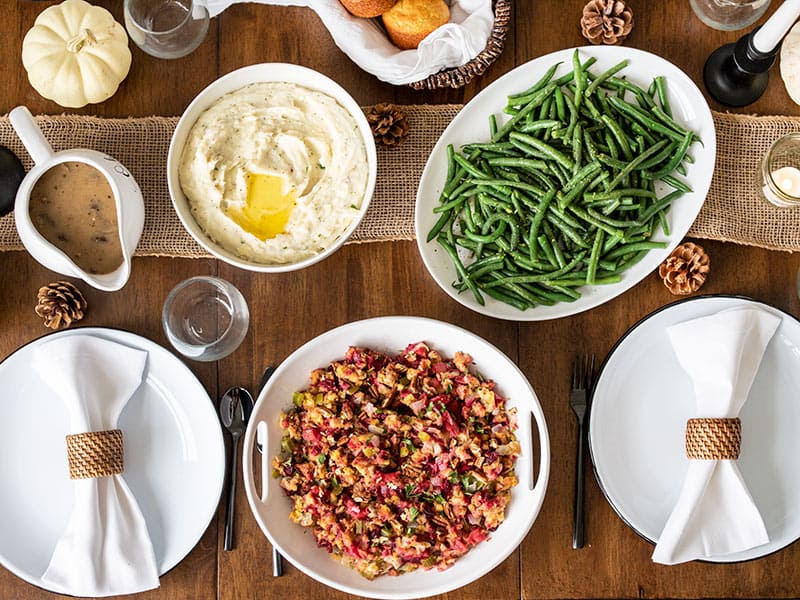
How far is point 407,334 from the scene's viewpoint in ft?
7.11

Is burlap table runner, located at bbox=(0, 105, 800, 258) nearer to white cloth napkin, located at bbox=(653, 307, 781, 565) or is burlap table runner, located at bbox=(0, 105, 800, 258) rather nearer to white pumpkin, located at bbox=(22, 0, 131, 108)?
white pumpkin, located at bbox=(22, 0, 131, 108)

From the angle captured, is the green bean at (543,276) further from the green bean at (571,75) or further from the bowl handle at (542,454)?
the green bean at (571,75)

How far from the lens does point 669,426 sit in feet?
7.49

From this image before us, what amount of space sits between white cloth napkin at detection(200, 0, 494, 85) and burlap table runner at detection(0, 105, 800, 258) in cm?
16

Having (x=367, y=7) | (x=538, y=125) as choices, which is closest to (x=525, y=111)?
(x=538, y=125)

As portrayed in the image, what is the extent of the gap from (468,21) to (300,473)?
133 centimetres

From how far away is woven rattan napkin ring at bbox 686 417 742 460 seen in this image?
217 centimetres

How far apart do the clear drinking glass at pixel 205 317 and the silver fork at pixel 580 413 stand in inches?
38.4

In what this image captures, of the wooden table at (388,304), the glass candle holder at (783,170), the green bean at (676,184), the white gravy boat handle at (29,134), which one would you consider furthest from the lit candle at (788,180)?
the white gravy boat handle at (29,134)

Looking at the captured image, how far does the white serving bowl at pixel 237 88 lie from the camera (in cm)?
207

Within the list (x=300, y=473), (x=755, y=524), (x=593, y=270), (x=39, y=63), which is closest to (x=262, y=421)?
(x=300, y=473)

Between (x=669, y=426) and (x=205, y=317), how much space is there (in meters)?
1.38

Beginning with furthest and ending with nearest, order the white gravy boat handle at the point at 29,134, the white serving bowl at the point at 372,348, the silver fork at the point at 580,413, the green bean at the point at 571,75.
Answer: the silver fork at the point at 580,413
the green bean at the point at 571,75
the white serving bowl at the point at 372,348
the white gravy boat handle at the point at 29,134

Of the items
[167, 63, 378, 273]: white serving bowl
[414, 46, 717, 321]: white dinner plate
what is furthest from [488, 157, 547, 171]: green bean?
[167, 63, 378, 273]: white serving bowl
